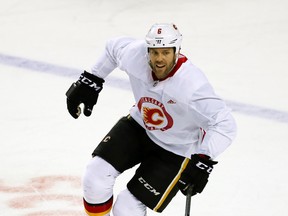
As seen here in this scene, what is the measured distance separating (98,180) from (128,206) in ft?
0.55

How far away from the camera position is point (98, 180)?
384 centimetres

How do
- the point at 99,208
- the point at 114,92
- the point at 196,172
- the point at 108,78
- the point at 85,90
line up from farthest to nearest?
1. the point at 108,78
2. the point at 114,92
3. the point at 85,90
4. the point at 99,208
5. the point at 196,172

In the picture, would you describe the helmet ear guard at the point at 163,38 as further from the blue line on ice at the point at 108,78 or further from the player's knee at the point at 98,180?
the blue line on ice at the point at 108,78

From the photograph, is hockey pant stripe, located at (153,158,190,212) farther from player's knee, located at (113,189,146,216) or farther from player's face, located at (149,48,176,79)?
player's face, located at (149,48,176,79)

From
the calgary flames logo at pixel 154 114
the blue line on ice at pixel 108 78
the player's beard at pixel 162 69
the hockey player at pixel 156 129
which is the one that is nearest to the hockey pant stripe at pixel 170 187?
the hockey player at pixel 156 129

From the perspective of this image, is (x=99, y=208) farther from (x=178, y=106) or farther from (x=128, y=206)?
(x=178, y=106)

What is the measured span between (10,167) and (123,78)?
1.46 metres

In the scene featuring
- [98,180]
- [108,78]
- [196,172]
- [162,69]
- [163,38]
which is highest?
[163,38]

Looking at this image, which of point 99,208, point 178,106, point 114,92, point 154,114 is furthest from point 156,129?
point 114,92

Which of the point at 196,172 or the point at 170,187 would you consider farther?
the point at 170,187

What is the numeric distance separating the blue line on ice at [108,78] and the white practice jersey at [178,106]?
1.63m

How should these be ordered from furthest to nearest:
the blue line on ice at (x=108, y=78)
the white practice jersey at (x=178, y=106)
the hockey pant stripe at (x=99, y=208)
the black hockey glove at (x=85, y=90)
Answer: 1. the blue line on ice at (x=108, y=78)
2. the black hockey glove at (x=85, y=90)
3. the hockey pant stripe at (x=99, y=208)
4. the white practice jersey at (x=178, y=106)

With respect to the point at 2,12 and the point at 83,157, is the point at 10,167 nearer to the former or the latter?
the point at 83,157

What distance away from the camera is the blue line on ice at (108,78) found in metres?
5.48
